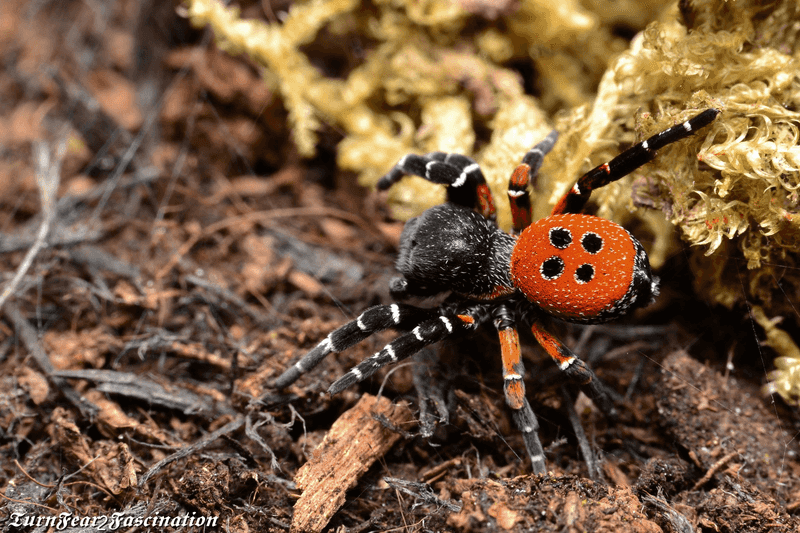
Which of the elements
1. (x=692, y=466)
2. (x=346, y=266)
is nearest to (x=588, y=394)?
(x=692, y=466)

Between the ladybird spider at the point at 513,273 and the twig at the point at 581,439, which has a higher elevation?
the ladybird spider at the point at 513,273

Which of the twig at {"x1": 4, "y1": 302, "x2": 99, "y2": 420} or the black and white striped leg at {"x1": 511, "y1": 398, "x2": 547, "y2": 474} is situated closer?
the black and white striped leg at {"x1": 511, "y1": 398, "x2": 547, "y2": 474}

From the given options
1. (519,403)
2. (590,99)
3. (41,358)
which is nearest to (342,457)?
A: (519,403)

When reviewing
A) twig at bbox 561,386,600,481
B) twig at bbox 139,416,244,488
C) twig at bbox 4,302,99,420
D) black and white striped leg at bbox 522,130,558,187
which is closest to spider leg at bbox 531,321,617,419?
twig at bbox 561,386,600,481

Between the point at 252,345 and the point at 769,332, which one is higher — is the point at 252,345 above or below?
below

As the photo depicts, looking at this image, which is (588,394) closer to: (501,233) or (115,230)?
(501,233)

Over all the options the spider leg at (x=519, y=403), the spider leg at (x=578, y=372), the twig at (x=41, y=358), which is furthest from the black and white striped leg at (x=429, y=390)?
the twig at (x=41, y=358)

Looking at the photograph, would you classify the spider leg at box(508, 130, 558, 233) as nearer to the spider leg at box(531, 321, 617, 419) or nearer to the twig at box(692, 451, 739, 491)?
the spider leg at box(531, 321, 617, 419)

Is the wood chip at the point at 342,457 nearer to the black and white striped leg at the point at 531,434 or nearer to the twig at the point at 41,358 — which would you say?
the black and white striped leg at the point at 531,434
